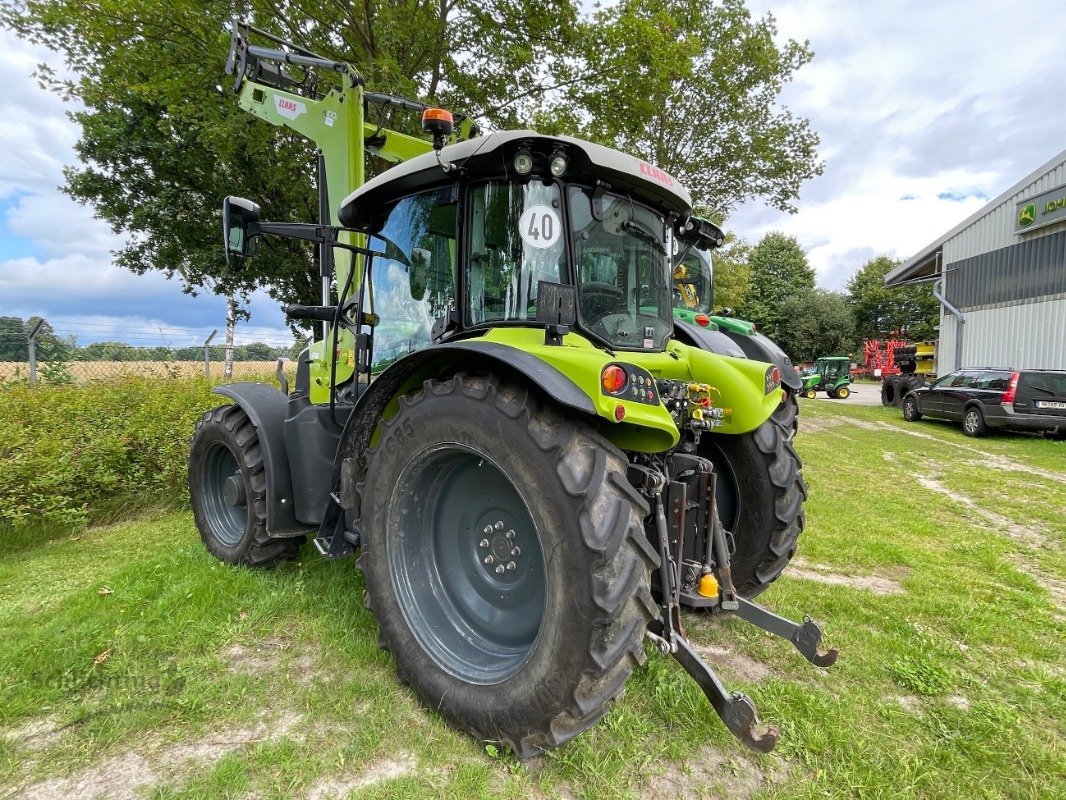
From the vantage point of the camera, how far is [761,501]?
320 cm

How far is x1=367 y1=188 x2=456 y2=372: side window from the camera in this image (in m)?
2.93

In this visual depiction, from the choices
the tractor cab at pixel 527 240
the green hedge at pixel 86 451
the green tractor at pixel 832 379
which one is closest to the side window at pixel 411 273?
the tractor cab at pixel 527 240

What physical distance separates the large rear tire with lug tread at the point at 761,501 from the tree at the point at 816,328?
45.1 meters

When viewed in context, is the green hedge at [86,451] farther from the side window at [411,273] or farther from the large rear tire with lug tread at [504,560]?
the large rear tire with lug tread at [504,560]

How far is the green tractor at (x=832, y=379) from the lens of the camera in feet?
86.1

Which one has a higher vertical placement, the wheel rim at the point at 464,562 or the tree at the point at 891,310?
the tree at the point at 891,310

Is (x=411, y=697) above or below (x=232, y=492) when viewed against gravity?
below

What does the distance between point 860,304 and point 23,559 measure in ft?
175

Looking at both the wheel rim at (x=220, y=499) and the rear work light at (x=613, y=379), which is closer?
the rear work light at (x=613, y=379)

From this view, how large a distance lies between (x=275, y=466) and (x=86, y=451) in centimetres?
275

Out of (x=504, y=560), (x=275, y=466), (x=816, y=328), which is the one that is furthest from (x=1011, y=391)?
(x=816, y=328)

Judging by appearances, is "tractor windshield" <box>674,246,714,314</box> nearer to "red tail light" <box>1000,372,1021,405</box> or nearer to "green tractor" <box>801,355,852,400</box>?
"red tail light" <box>1000,372,1021,405</box>

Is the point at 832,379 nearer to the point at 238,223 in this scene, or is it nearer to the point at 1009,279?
the point at 1009,279

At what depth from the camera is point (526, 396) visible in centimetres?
219
